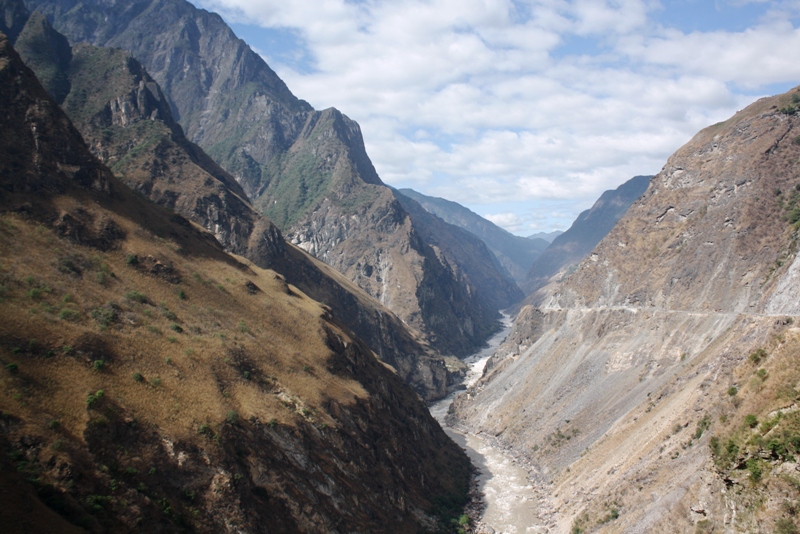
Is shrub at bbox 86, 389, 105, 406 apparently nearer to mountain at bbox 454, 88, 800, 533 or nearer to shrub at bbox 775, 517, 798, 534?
mountain at bbox 454, 88, 800, 533

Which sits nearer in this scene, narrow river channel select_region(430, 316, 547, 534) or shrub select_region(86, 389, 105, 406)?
shrub select_region(86, 389, 105, 406)

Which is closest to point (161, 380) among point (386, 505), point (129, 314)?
point (129, 314)

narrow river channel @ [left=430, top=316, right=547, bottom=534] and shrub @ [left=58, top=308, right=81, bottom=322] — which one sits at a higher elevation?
shrub @ [left=58, top=308, right=81, bottom=322]

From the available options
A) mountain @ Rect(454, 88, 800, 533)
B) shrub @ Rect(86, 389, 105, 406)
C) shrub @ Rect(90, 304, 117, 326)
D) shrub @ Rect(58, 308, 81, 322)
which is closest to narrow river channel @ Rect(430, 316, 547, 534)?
mountain @ Rect(454, 88, 800, 533)

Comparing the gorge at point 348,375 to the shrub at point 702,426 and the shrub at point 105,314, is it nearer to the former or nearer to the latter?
the shrub at point 105,314

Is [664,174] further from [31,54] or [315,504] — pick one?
[31,54]

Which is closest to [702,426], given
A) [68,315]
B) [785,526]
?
[785,526]

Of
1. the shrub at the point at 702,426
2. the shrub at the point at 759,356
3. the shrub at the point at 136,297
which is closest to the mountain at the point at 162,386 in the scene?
the shrub at the point at 136,297

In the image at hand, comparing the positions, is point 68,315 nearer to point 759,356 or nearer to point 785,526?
point 785,526
